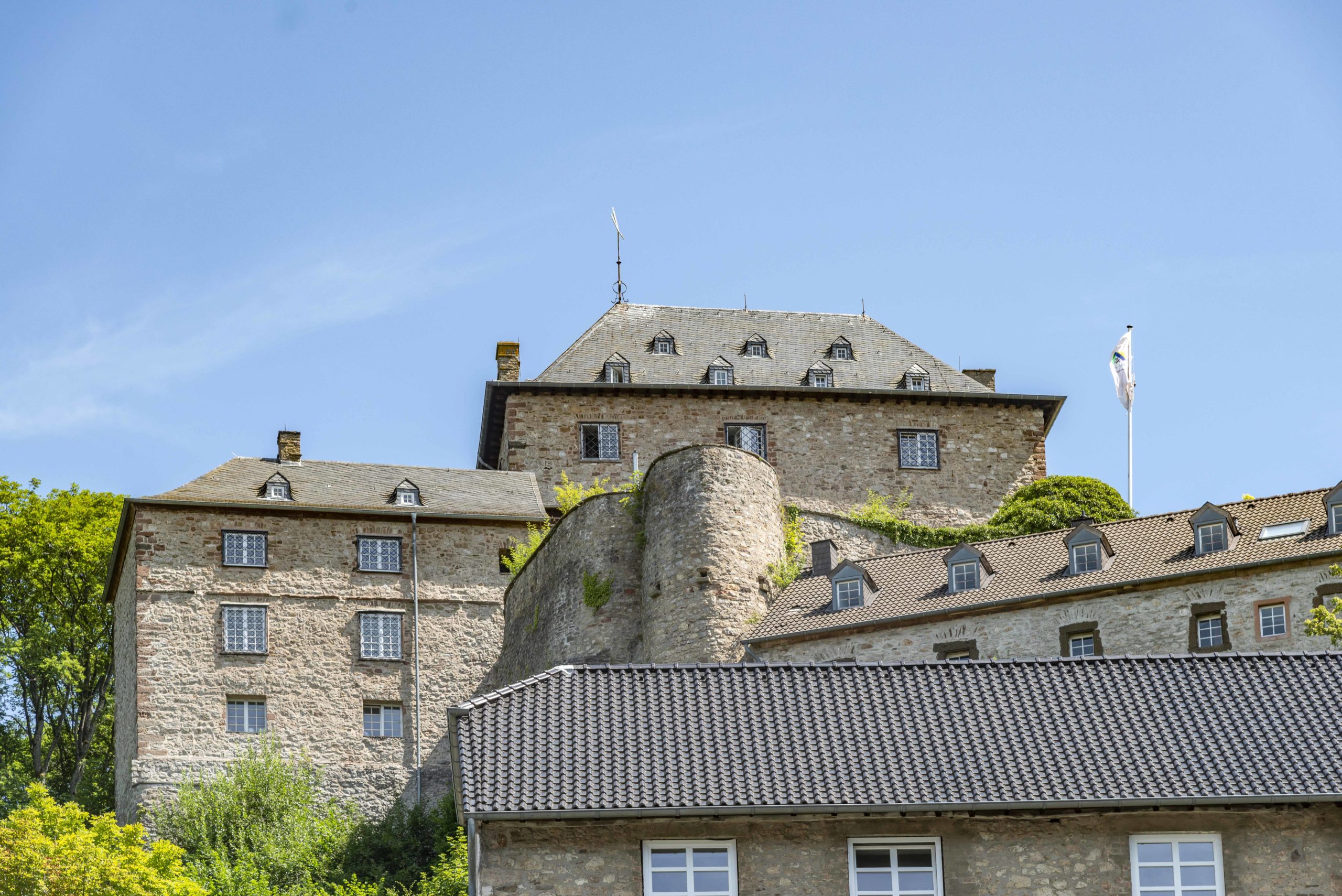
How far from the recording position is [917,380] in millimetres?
54500

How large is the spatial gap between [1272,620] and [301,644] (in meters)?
22.7

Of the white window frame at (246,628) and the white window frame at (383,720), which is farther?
the white window frame at (383,720)

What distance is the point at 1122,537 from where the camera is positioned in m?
38.3

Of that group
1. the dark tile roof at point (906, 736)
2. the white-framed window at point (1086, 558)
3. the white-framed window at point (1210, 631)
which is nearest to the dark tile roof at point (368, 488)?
the white-framed window at point (1086, 558)

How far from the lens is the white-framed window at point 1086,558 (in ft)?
122

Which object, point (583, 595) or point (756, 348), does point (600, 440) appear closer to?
point (756, 348)

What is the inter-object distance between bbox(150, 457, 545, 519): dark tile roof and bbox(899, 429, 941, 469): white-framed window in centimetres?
944

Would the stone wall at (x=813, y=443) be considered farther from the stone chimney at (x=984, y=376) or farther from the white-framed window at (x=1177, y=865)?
the white-framed window at (x=1177, y=865)

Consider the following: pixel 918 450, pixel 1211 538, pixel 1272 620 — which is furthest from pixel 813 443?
pixel 1272 620

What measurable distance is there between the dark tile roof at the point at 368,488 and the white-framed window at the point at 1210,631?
18914 mm

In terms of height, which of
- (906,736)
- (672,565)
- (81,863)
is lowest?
(81,863)

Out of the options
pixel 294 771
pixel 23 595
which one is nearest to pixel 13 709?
pixel 23 595

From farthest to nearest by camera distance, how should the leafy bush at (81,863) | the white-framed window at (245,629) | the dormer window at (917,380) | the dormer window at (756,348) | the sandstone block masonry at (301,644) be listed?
1. the dormer window at (756,348)
2. the dormer window at (917,380)
3. the white-framed window at (245,629)
4. the sandstone block masonry at (301,644)
5. the leafy bush at (81,863)

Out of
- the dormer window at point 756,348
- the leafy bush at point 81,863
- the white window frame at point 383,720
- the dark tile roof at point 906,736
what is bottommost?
the leafy bush at point 81,863
